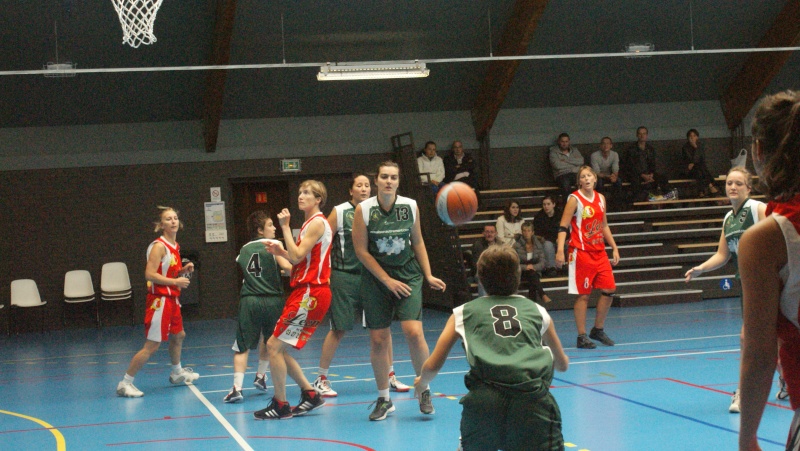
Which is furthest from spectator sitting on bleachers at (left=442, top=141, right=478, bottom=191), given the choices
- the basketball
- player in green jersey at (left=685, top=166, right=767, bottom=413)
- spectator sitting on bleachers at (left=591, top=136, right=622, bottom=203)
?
player in green jersey at (left=685, top=166, right=767, bottom=413)

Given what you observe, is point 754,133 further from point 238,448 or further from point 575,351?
point 575,351

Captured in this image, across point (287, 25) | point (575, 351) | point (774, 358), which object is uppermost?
point (287, 25)

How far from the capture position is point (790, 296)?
169 cm

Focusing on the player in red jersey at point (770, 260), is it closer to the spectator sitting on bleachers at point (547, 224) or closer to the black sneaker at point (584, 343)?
the black sneaker at point (584, 343)

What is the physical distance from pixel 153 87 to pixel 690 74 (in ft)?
32.2

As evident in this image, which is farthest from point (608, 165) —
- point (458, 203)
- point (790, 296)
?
point (790, 296)

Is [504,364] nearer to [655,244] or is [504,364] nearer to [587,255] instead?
[587,255]

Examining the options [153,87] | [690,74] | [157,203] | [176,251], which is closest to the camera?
[176,251]

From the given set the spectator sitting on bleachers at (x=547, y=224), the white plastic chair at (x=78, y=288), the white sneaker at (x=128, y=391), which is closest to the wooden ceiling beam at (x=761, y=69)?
the spectator sitting on bleachers at (x=547, y=224)

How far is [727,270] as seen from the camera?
14695mm

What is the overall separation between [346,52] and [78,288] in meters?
5.90

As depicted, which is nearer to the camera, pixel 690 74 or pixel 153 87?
pixel 153 87

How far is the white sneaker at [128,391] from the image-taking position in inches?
277

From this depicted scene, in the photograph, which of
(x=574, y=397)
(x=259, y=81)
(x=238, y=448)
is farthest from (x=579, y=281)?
(x=259, y=81)
